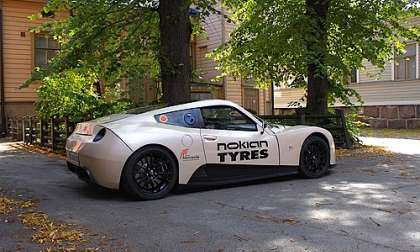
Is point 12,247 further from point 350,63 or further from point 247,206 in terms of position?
point 350,63

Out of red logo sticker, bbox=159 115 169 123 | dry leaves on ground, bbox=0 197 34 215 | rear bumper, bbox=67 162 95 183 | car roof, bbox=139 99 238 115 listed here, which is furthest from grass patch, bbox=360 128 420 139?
dry leaves on ground, bbox=0 197 34 215

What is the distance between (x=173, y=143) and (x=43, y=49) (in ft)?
49.6

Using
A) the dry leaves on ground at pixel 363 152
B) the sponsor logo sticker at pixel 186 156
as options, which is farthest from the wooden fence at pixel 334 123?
the sponsor logo sticker at pixel 186 156

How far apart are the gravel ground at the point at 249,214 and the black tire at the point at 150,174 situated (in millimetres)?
177

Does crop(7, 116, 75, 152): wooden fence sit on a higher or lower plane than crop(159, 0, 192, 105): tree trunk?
lower

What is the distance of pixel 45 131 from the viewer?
1441 cm

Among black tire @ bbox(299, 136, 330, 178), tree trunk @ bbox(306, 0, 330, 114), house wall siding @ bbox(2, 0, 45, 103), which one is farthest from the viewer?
house wall siding @ bbox(2, 0, 45, 103)

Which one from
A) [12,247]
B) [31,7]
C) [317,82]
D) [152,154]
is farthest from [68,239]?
[31,7]

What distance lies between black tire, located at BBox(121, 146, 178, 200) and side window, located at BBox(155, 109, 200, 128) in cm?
54

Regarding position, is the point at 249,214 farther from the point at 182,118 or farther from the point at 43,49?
the point at 43,49

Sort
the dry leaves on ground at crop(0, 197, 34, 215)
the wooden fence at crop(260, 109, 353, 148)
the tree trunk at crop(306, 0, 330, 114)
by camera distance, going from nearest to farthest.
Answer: the dry leaves on ground at crop(0, 197, 34, 215) → the tree trunk at crop(306, 0, 330, 114) → the wooden fence at crop(260, 109, 353, 148)

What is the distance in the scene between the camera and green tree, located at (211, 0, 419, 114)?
13.7 m

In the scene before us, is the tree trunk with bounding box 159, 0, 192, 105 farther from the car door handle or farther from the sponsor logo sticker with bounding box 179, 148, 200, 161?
the sponsor logo sticker with bounding box 179, 148, 200, 161

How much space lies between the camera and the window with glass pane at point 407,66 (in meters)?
24.1
